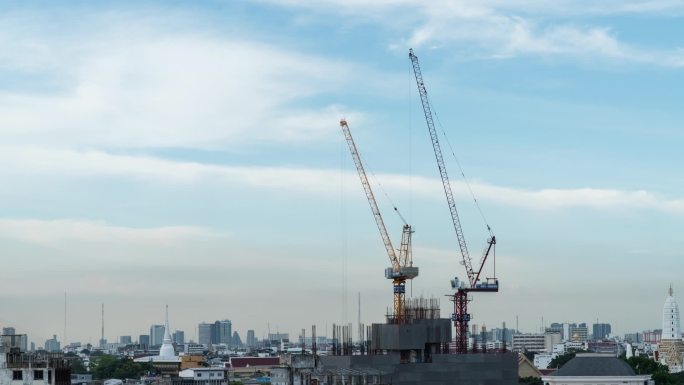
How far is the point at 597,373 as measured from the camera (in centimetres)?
18725

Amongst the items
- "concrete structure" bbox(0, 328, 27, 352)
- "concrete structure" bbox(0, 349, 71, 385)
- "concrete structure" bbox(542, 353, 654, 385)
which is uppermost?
"concrete structure" bbox(0, 328, 27, 352)

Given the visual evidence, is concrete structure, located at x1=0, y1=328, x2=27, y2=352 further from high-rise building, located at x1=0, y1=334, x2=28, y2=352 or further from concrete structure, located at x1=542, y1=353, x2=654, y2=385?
concrete structure, located at x1=542, y1=353, x2=654, y2=385

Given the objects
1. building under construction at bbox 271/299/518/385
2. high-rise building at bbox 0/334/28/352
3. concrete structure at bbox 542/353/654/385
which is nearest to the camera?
high-rise building at bbox 0/334/28/352

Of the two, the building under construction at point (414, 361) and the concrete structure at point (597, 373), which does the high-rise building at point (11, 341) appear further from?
the concrete structure at point (597, 373)

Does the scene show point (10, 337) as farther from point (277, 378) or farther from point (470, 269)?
point (470, 269)

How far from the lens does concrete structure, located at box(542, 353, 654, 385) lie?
186 metres

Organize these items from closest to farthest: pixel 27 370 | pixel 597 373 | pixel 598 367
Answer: pixel 27 370
pixel 597 373
pixel 598 367

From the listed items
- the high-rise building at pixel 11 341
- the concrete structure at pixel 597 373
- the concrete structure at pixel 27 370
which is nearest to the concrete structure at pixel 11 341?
the high-rise building at pixel 11 341

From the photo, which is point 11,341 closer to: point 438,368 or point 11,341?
point 11,341

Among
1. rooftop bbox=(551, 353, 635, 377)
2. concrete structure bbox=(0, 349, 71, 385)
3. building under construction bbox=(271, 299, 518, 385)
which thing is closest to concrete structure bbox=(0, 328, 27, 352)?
concrete structure bbox=(0, 349, 71, 385)

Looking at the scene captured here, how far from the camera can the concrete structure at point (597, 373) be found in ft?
611

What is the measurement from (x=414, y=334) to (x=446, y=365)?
5.68 m

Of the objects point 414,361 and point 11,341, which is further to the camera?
point 414,361

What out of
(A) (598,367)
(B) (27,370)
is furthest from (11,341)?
(A) (598,367)
